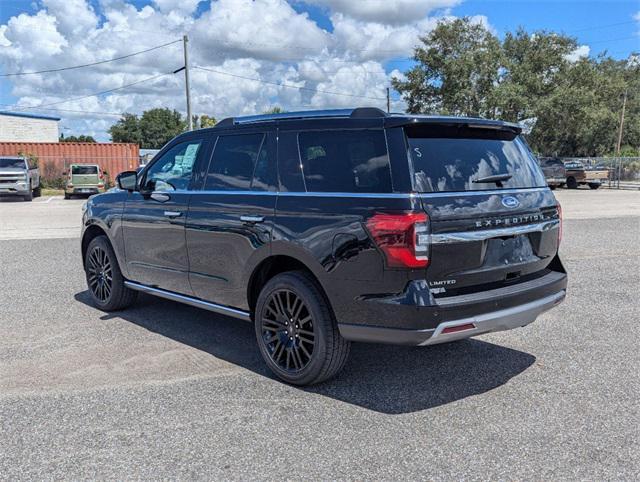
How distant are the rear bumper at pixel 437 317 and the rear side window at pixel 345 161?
723mm

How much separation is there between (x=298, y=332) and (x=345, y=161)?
124cm

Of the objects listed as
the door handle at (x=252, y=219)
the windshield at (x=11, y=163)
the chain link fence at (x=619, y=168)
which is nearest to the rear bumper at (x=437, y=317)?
the door handle at (x=252, y=219)

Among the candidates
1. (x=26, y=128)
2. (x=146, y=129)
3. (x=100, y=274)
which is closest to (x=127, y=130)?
(x=146, y=129)

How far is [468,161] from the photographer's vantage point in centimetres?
384

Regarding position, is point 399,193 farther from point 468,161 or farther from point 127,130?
point 127,130

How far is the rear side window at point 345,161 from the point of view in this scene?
143 inches

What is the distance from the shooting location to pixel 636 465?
300 cm

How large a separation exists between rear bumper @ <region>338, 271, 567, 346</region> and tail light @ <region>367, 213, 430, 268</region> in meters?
0.18

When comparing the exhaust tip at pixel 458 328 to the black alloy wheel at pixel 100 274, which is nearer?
the exhaust tip at pixel 458 328

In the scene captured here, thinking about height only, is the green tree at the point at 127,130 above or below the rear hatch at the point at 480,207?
above

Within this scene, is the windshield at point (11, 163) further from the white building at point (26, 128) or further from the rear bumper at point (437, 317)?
the white building at point (26, 128)

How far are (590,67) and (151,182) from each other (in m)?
39.3

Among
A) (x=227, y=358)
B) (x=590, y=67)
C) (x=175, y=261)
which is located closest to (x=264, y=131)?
(x=175, y=261)

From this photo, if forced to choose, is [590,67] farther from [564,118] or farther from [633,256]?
A: [633,256]
